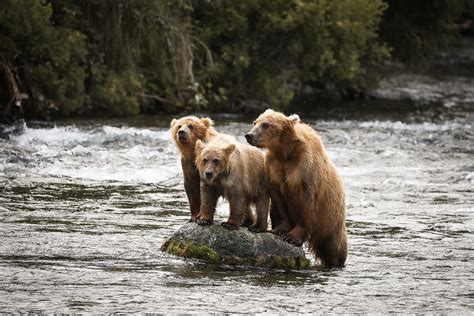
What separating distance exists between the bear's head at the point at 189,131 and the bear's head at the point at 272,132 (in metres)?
0.62

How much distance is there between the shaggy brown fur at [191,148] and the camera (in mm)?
9039

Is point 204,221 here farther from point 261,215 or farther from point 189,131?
point 189,131

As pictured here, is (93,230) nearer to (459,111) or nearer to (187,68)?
(187,68)

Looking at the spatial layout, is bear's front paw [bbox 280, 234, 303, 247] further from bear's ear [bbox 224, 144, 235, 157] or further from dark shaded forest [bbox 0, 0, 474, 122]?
dark shaded forest [bbox 0, 0, 474, 122]

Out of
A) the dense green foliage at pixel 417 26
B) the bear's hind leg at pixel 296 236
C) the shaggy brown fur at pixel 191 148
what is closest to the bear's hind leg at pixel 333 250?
the bear's hind leg at pixel 296 236

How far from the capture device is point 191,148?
9086 mm

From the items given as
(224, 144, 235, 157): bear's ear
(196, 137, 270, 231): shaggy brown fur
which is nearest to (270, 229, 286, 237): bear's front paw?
(196, 137, 270, 231): shaggy brown fur

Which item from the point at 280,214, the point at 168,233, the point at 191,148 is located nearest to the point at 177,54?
the point at 168,233

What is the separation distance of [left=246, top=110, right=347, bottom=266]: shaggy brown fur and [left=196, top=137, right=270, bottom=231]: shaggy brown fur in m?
0.13

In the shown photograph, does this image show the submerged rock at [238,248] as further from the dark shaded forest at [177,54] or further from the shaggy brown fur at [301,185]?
the dark shaded forest at [177,54]

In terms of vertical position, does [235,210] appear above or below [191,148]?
below

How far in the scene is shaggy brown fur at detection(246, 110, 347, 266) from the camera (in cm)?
→ 871

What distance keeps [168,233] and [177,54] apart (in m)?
14.4

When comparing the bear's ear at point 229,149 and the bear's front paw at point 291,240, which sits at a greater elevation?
the bear's ear at point 229,149
